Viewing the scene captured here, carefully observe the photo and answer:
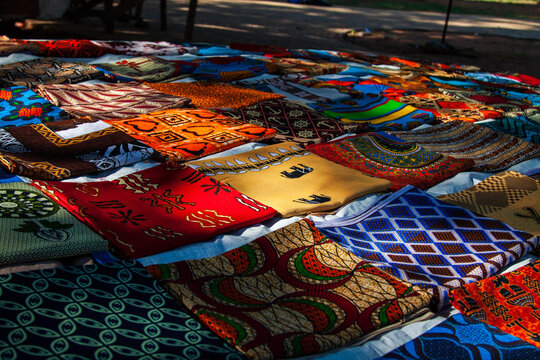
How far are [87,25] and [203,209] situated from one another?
20.8ft

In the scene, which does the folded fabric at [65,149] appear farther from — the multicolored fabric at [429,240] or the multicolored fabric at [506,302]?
the multicolored fabric at [506,302]

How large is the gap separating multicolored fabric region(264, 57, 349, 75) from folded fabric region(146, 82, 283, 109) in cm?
54

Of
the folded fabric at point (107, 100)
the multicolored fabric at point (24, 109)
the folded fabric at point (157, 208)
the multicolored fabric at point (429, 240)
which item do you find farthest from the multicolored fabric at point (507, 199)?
the multicolored fabric at point (24, 109)

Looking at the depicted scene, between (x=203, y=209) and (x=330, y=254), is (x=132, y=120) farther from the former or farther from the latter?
(x=330, y=254)

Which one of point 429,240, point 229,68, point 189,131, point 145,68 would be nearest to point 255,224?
point 429,240

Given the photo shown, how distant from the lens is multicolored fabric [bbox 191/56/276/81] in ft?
9.80

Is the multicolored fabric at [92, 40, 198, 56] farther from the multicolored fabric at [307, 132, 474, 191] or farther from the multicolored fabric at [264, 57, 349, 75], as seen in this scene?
the multicolored fabric at [307, 132, 474, 191]

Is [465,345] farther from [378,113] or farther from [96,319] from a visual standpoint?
[378,113]

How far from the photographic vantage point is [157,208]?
1420 millimetres

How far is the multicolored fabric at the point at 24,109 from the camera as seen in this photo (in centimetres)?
202

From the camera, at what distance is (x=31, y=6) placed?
6.82 m

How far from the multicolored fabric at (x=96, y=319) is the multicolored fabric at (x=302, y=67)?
7.47ft

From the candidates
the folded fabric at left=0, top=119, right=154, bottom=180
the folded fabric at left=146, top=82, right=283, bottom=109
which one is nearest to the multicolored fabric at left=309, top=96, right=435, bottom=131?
the folded fabric at left=146, top=82, right=283, bottom=109

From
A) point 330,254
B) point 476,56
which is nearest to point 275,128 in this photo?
point 330,254
